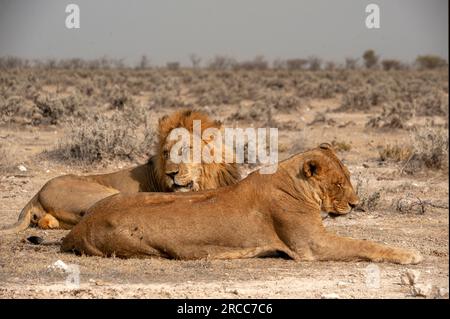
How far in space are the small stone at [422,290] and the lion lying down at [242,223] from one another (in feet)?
3.44

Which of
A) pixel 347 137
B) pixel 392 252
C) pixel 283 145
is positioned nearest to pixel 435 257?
pixel 392 252

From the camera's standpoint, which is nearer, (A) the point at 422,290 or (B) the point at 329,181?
(A) the point at 422,290

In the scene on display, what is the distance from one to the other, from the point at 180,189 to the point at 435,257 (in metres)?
2.58

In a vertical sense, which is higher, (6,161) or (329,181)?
(329,181)

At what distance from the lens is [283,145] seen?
15.2m

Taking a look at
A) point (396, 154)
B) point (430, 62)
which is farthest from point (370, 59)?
point (396, 154)

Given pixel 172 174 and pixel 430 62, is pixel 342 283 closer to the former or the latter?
pixel 172 174

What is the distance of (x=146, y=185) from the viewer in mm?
9039

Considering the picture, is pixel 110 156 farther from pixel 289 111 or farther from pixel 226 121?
pixel 289 111

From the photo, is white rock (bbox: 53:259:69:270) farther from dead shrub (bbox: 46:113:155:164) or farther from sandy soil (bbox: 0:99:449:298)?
dead shrub (bbox: 46:113:155:164)

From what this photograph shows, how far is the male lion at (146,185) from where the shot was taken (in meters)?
8.48

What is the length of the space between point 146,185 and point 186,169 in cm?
79

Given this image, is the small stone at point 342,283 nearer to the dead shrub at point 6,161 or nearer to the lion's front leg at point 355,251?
the lion's front leg at point 355,251

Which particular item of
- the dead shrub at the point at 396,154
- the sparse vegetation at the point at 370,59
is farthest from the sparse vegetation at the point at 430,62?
the dead shrub at the point at 396,154
